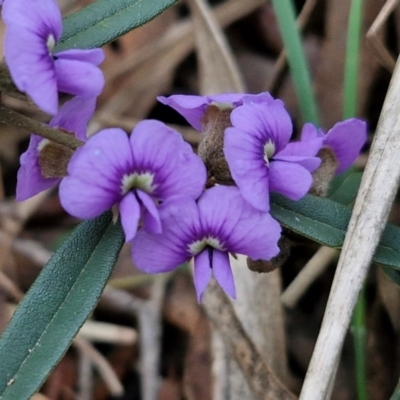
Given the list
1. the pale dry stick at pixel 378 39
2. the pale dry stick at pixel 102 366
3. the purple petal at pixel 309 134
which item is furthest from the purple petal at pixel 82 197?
the pale dry stick at pixel 102 366

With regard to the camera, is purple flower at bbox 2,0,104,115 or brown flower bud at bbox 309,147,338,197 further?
brown flower bud at bbox 309,147,338,197

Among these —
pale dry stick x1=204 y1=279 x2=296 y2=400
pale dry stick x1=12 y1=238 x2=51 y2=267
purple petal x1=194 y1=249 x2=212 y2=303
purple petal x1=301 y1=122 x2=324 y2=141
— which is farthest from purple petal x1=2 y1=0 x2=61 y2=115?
pale dry stick x1=12 y1=238 x2=51 y2=267

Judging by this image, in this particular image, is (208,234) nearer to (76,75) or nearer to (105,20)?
(76,75)

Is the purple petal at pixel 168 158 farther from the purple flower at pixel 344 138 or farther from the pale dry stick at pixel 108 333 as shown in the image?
the pale dry stick at pixel 108 333

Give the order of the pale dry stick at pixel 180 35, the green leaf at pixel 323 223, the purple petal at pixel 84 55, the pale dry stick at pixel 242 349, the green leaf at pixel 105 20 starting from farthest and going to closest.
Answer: the pale dry stick at pixel 180 35 → the pale dry stick at pixel 242 349 → the green leaf at pixel 105 20 → the green leaf at pixel 323 223 → the purple petal at pixel 84 55

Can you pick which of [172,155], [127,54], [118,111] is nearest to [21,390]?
[172,155]

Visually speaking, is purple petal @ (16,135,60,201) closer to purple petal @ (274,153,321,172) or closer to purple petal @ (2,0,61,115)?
purple petal @ (2,0,61,115)
